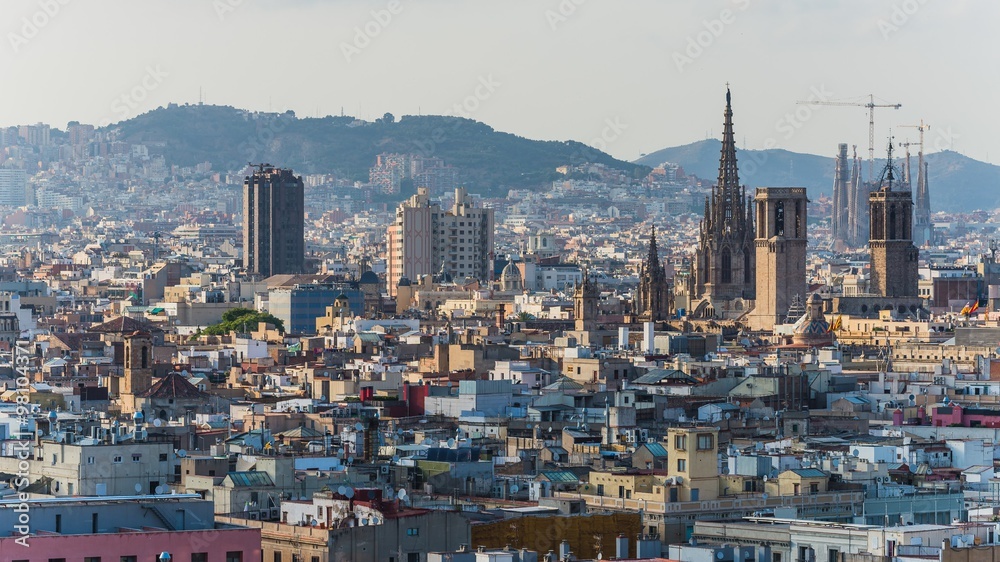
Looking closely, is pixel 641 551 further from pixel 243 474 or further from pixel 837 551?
pixel 243 474

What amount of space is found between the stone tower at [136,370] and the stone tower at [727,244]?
79602 mm

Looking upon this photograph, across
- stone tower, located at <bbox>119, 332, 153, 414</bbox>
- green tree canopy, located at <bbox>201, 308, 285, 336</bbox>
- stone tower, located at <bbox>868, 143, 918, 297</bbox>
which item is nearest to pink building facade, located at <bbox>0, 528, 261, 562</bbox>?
stone tower, located at <bbox>119, 332, 153, 414</bbox>

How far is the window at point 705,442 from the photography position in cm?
5150

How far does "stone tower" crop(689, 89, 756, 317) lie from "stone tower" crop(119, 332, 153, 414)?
7960cm

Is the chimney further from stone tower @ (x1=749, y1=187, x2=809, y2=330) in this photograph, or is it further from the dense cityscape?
stone tower @ (x1=749, y1=187, x2=809, y2=330)

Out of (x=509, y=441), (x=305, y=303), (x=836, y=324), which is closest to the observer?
(x=509, y=441)

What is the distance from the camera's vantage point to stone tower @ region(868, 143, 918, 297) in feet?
508

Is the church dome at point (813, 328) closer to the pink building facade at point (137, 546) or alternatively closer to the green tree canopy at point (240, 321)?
the green tree canopy at point (240, 321)

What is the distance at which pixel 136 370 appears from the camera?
274 feet

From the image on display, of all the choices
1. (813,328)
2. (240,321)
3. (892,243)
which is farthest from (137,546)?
(892,243)

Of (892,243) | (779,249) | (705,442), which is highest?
(892,243)

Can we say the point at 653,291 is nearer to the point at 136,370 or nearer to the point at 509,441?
the point at 136,370

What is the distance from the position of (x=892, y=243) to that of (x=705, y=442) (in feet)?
348

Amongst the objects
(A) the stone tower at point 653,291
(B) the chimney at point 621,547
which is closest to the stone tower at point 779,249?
(A) the stone tower at point 653,291
